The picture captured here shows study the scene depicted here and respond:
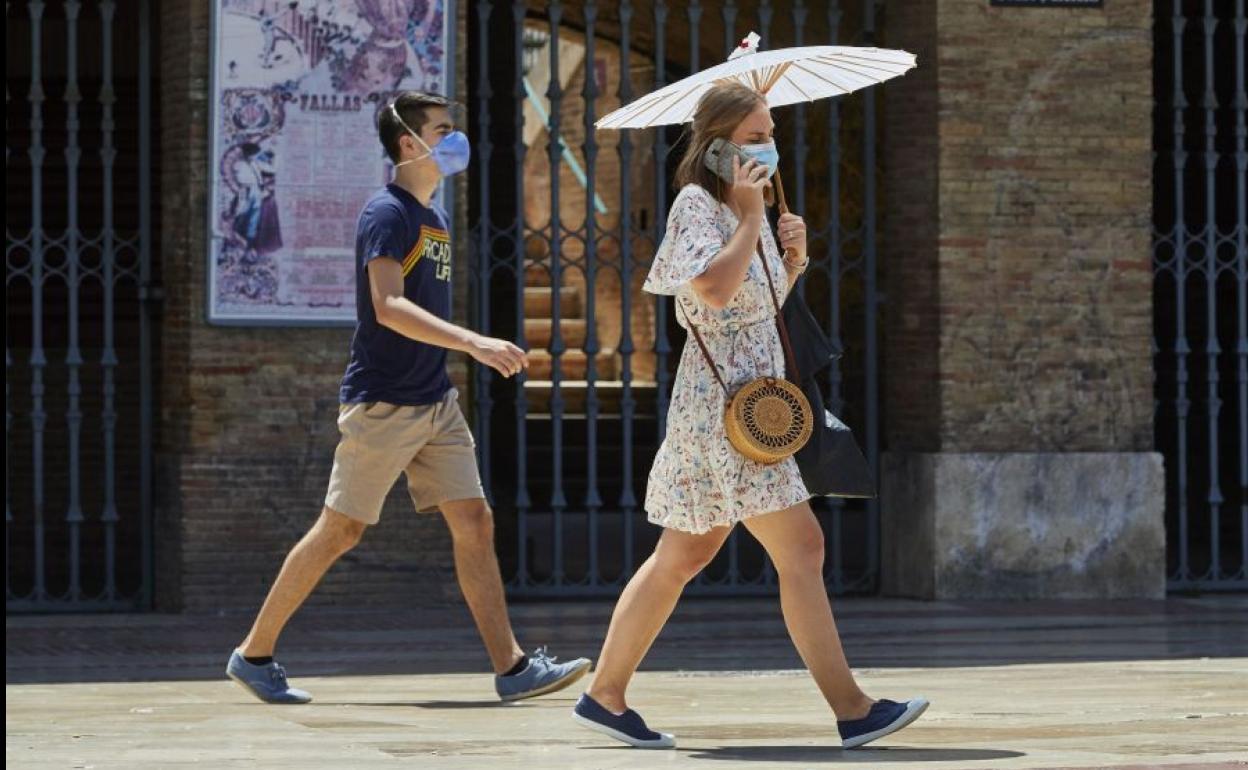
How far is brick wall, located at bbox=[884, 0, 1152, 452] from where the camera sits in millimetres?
12188

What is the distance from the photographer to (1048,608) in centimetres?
1194

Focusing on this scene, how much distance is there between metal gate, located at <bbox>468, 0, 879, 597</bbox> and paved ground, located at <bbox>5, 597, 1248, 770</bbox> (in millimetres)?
988

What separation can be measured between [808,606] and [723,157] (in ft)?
3.93

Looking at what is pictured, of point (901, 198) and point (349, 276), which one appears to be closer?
point (349, 276)

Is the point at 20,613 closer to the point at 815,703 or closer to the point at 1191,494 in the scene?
the point at 815,703

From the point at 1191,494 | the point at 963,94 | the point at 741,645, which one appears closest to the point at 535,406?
the point at 1191,494

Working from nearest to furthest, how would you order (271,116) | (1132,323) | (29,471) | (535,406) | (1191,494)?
1. (271,116)
2. (1132,323)
3. (29,471)
4. (1191,494)
5. (535,406)

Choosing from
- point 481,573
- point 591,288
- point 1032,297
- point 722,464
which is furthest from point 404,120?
point 1032,297

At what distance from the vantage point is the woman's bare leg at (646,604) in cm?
691

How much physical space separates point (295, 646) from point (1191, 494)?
743 cm

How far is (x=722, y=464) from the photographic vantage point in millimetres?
6785

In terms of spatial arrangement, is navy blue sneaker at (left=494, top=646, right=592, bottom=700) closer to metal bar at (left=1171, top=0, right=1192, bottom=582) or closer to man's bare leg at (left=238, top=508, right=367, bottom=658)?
man's bare leg at (left=238, top=508, right=367, bottom=658)

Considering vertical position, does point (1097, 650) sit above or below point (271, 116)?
below

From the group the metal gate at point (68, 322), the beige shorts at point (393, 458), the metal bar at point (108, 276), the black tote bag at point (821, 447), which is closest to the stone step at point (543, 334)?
the metal gate at point (68, 322)
